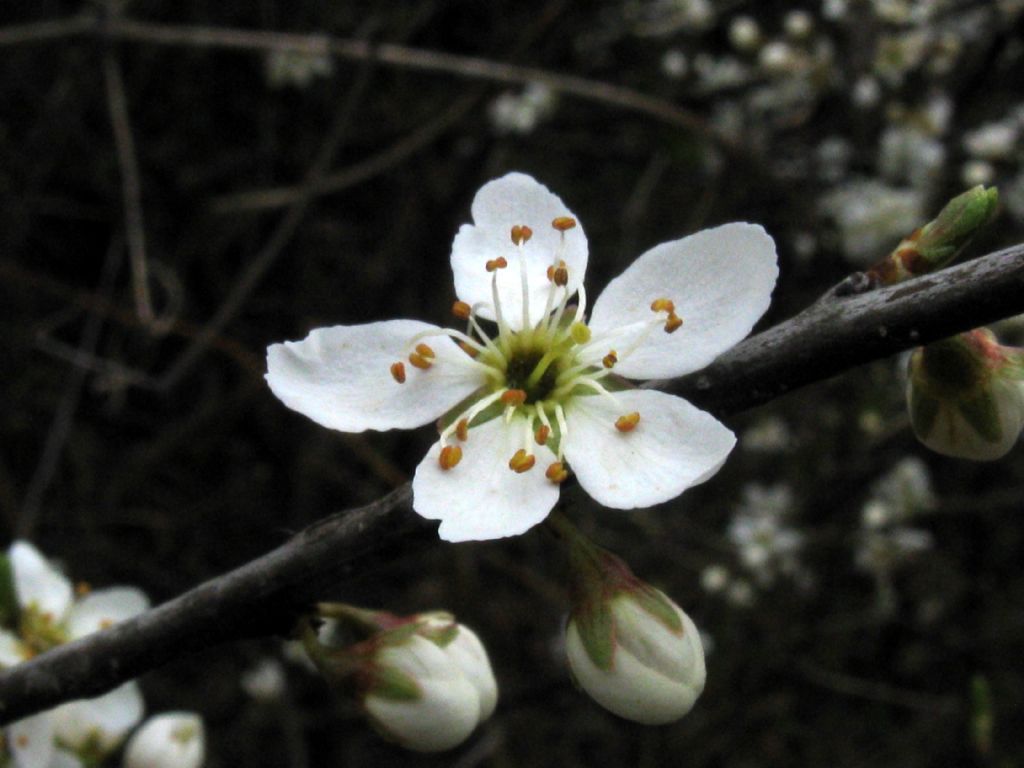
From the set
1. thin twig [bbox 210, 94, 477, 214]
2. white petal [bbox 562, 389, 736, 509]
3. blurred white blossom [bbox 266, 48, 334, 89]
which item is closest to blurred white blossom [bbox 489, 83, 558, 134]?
blurred white blossom [bbox 266, 48, 334, 89]

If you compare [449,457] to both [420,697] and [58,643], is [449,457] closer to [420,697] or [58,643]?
[420,697]

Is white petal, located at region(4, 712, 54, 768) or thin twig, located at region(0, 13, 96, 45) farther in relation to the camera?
thin twig, located at region(0, 13, 96, 45)

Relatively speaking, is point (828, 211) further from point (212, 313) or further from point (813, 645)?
point (212, 313)

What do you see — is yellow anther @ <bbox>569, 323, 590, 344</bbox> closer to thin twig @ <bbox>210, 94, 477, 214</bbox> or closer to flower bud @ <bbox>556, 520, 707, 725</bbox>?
flower bud @ <bbox>556, 520, 707, 725</bbox>

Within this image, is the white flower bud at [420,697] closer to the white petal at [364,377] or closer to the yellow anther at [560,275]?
the white petal at [364,377]

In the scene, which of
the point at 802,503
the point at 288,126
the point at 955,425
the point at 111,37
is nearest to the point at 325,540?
the point at 955,425

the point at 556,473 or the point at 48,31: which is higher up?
the point at 48,31

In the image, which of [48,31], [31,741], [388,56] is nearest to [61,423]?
[48,31]

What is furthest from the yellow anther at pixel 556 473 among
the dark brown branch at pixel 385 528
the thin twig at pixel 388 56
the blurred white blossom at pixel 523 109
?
the blurred white blossom at pixel 523 109
